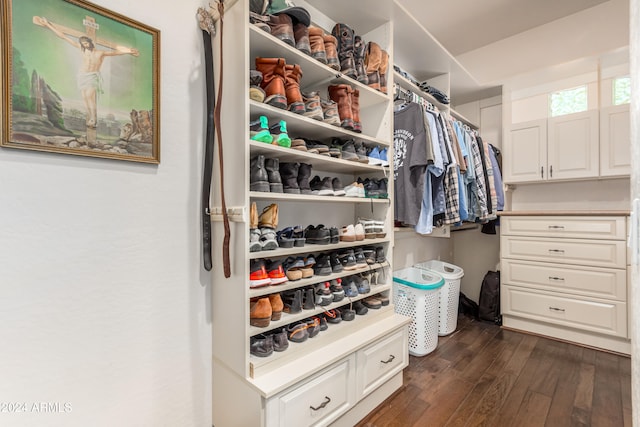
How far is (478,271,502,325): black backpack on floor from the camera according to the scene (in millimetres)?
2721

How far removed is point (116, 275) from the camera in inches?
42.3

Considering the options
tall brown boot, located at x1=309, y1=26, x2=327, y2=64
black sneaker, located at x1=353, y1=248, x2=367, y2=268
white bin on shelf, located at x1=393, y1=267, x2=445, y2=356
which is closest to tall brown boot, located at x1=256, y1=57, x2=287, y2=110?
tall brown boot, located at x1=309, y1=26, x2=327, y2=64

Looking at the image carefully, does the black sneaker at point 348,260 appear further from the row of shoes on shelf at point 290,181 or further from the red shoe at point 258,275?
the red shoe at point 258,275

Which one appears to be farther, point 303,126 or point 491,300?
point 491,300

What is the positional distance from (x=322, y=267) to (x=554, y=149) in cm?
243

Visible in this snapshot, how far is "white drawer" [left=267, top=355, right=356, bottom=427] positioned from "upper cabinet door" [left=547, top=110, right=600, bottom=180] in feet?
8.00

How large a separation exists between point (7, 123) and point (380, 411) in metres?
1.90

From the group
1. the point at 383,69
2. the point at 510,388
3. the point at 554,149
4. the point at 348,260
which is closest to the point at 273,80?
the point at 383,69

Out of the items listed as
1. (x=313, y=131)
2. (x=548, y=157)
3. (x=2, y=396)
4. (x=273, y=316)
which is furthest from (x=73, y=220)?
(x=548, y=157)

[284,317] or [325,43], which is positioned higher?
Result: [325,43]

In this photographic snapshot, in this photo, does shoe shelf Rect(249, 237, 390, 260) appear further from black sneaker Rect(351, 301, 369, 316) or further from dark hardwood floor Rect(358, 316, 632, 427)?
dark hardwood floor Rect(358, 316, 632, 427)

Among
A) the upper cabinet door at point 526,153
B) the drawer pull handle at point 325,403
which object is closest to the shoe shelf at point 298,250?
the drawer pull handle at point 325,403

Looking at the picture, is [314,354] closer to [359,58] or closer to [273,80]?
[273,80]

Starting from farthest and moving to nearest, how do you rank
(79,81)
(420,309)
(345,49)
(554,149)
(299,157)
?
(554,149)
(420,309)
(345,49)
(299,157)
(79,81)
